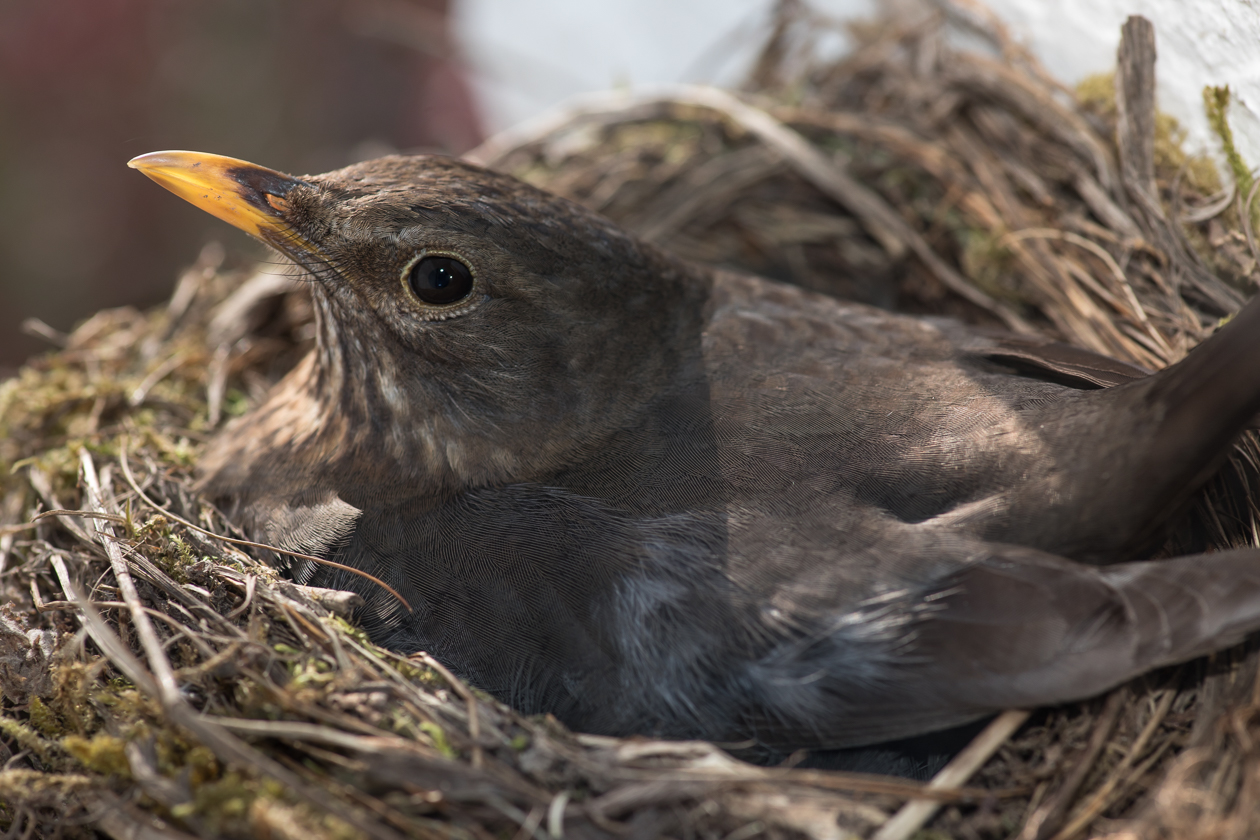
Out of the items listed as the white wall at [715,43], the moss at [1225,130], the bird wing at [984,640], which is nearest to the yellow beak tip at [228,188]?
the bird wing at [984,640]

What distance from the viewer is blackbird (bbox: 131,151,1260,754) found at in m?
2.06

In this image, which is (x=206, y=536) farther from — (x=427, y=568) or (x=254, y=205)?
(x=254, y=205)

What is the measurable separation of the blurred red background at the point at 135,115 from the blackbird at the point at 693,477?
9.29ft

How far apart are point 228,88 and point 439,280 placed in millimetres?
4291

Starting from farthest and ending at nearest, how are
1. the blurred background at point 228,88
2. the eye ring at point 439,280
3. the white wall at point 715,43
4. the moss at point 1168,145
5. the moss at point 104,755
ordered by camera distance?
1. the blurred background at point 228,88
2. the moss at point 1168,145
3. the white wall at point 715,43
4. the eye ring at point 439,280
5. the moss at point 104,755

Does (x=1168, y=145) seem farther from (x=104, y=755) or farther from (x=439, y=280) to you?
(x=104, y=755)

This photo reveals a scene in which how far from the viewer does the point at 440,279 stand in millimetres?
2529

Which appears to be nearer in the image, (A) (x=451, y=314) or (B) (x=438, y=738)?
(B) (x=438, y=738)

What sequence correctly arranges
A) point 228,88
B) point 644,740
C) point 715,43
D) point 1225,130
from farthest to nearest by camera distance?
point 228,88
point 715,43
point 1225,130
point 644,740

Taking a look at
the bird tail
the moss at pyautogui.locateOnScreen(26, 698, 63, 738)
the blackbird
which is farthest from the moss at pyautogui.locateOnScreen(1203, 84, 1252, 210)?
the moss at pyautogui.locateOnScreen(26, 698, 63, 738)

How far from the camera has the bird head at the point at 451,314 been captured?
98.8 inches

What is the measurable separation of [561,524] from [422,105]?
483cm

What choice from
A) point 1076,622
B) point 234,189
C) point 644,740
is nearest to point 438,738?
point 644,740

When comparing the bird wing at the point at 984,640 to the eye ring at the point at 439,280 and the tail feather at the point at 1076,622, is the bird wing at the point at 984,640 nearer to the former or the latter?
the tail feather at the point at 1076,622
